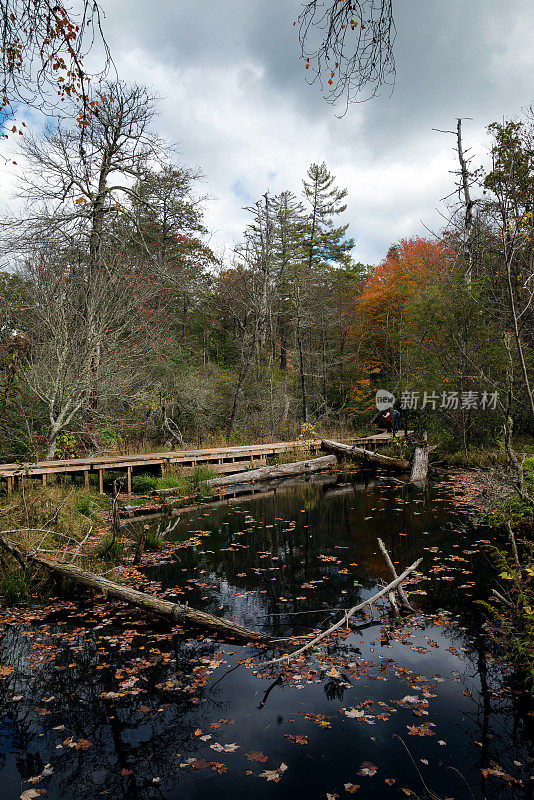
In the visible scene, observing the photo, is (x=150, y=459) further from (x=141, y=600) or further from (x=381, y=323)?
(x=381, y=323)

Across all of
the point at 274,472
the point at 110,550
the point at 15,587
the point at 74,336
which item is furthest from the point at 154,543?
the point at 274,472

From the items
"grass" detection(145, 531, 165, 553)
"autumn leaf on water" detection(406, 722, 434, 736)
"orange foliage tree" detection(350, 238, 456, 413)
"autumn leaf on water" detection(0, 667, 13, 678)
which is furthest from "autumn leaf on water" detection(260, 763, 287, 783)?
"orange foliage tree" detection(350, 238, 456, 413)

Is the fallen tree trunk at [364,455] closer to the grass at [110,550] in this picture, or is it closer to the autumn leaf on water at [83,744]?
the grass at [110,550]

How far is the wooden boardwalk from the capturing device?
10141 mm

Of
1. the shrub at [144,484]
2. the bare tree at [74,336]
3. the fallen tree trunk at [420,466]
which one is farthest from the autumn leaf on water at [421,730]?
the fallen tree trunk at [420,466]

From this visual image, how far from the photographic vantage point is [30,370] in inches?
437

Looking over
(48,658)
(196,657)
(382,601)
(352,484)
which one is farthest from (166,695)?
(352,484)

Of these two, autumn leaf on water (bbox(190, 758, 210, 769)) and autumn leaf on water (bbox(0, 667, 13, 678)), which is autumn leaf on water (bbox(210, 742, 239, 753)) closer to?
autumn leaf on water (bbox(190, 758, 210, 769))

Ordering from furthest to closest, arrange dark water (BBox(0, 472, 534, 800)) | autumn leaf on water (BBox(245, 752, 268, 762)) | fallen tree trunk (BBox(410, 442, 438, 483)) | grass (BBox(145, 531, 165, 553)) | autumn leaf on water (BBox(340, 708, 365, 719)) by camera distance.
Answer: fallen tree trunk (BBox(410, 442, 438, 483))
grass (BBox(145, 531, 165, 553))
autumn leaf on water (BBox(340, 708, 365, 719))
autumn leaf on water (BBox(245, 752, 268, 762))
dark water (BBox(0, 472, 534, 800))

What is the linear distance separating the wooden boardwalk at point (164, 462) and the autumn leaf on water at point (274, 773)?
631 cm

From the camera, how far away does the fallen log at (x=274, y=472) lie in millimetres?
14003

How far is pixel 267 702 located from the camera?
12.9 ft

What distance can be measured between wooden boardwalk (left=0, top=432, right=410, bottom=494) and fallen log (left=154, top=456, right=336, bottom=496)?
25.3 inches

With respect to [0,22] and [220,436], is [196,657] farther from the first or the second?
[220,436]
